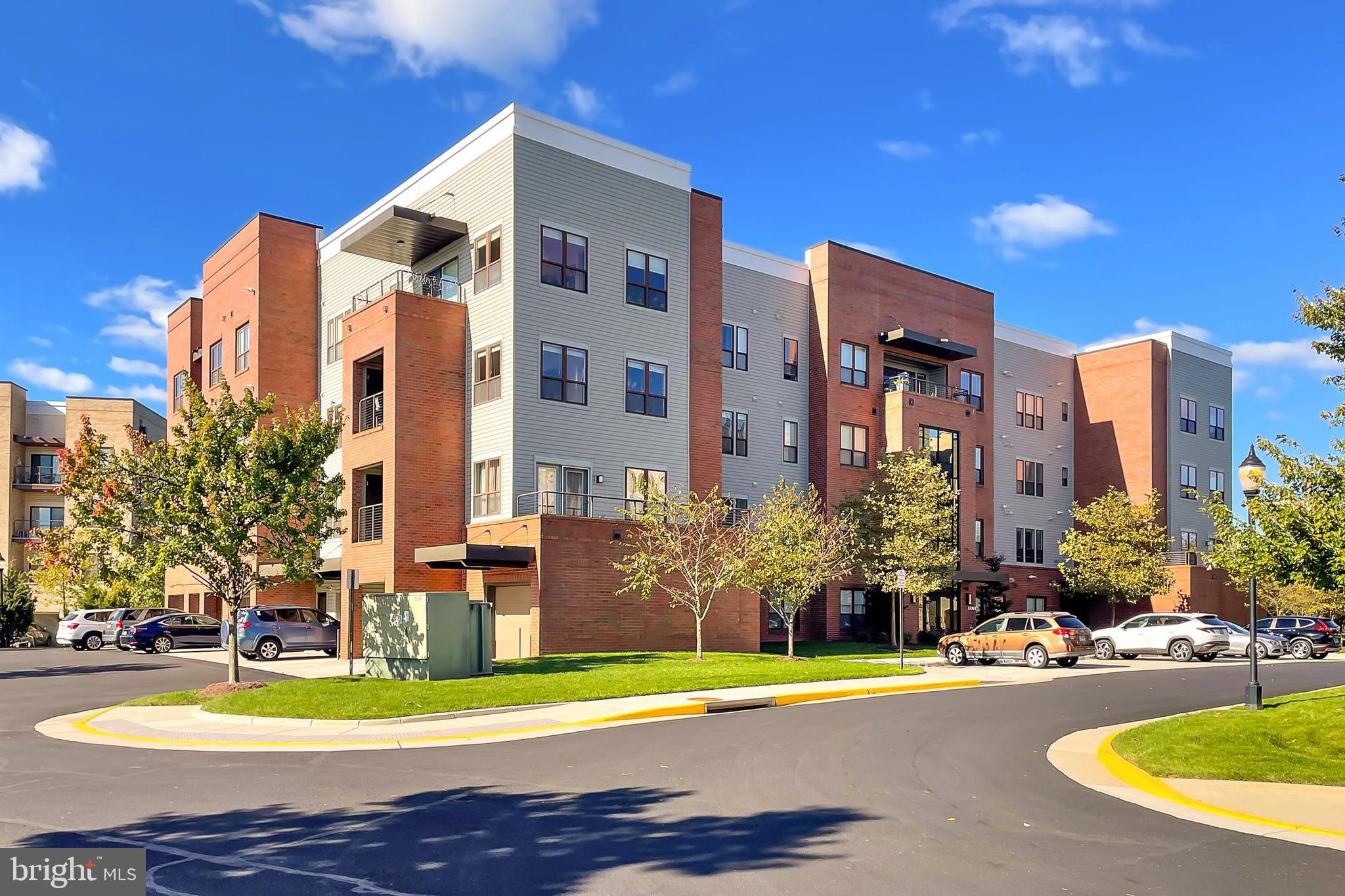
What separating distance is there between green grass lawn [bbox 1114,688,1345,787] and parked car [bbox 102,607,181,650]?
3550 centimetres

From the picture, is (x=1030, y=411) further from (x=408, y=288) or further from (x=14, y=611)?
(x=14, y=611)

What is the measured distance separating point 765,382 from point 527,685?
78.7ft

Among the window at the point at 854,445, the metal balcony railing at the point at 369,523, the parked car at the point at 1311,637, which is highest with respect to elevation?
the window at the point at 854,445

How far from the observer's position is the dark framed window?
3431 cm

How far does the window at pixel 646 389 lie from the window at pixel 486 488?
16.0ft

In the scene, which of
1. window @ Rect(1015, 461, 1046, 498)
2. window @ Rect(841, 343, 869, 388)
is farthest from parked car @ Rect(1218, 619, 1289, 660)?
window @ Rect(841, 343, 869, 388)

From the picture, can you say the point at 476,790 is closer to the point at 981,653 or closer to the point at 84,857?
the point at 84,857

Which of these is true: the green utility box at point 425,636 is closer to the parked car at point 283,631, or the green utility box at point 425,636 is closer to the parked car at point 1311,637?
the parked car at point 283,631

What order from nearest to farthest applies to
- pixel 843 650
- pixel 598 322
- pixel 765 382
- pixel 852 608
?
1. pixel 598 322
2. pixel 843 650
3. pixel 765 382
4. pixel 852 608

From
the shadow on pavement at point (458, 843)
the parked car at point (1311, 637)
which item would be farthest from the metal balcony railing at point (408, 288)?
the parked car at point (1311, 637)

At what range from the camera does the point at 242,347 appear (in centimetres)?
4506

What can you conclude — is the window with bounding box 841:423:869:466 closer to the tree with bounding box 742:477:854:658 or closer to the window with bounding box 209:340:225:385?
the tree with bounding box 742:477:854:658

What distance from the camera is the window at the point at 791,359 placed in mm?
44938

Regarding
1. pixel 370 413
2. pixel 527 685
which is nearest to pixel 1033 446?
pixel 370 413
